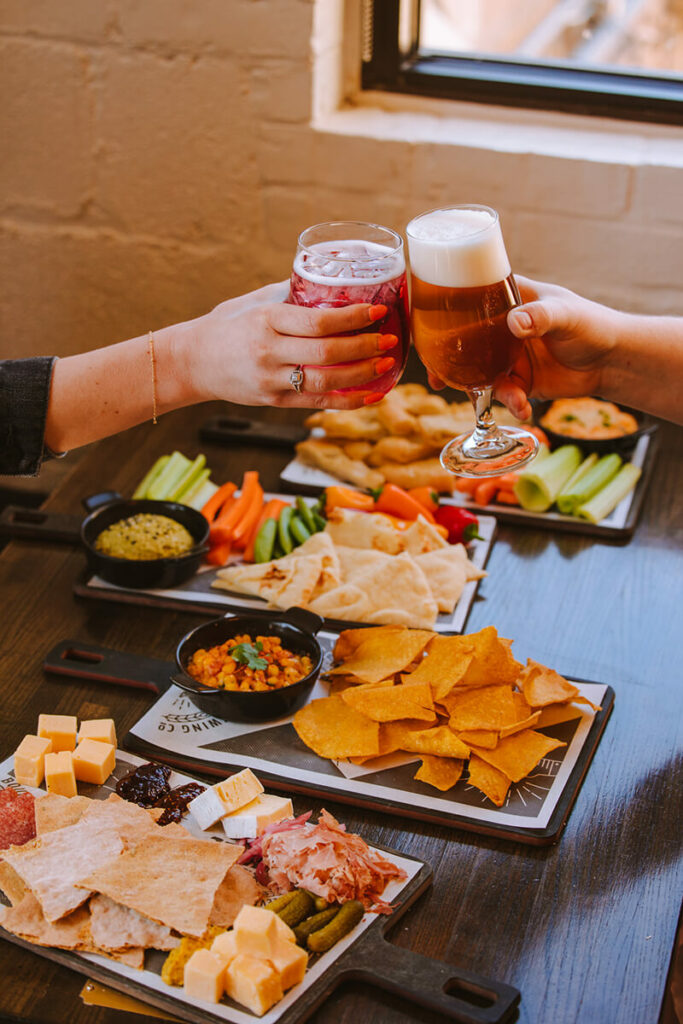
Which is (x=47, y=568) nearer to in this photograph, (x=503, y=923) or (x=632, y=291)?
(x=503, y=923)

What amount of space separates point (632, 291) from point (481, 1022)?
2.13 metres

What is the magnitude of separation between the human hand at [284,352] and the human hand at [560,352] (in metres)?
0.21

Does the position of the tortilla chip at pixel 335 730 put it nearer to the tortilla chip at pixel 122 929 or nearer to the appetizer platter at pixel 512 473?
the tortilla chip at pixel 122 929

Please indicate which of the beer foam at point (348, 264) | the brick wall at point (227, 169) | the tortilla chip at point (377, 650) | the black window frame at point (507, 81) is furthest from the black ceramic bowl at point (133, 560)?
the black window frame at point (507, 81)

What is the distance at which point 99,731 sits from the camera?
158cm

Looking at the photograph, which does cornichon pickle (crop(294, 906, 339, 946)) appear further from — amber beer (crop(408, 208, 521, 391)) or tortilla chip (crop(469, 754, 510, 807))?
amber beer (crop(408, 208, 521, 391))

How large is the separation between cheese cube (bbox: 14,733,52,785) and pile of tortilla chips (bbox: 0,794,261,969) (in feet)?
0.40

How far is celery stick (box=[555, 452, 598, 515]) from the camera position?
7.38ft

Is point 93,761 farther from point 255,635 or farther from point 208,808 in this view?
point 255,635

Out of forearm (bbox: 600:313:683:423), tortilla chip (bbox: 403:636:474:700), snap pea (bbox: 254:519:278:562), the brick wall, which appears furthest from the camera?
the brick wall

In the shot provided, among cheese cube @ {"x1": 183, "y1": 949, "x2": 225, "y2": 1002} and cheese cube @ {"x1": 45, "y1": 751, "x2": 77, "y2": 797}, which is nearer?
cheese cube @ {"x1": 183, "y1": 949, "x2": 225, "y2": 1002}

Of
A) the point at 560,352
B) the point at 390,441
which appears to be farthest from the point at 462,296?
the point at 390,441

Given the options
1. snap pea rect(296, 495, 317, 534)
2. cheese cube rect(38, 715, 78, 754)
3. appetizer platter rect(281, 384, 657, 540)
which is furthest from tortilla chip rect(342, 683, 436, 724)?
appetizer platter rect(281, 384, 657, 540)

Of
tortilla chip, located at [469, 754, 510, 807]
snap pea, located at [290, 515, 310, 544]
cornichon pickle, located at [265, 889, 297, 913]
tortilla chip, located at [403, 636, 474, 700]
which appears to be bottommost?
snap pea, located at [290, 515, 310, 544]
